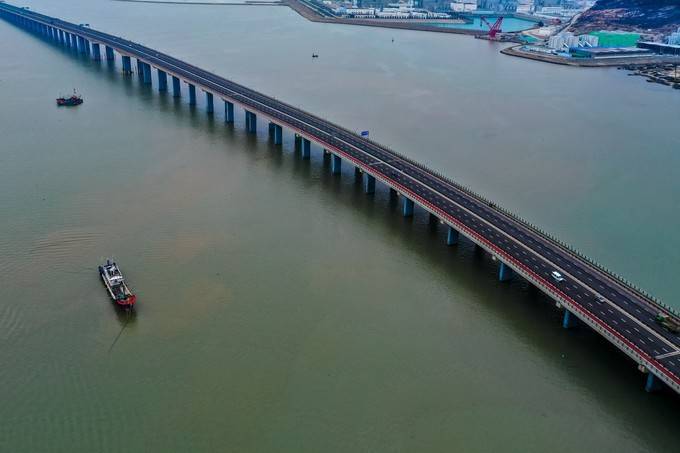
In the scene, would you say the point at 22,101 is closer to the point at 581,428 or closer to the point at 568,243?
the point at 568,243

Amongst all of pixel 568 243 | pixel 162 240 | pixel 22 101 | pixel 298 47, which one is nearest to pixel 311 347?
pixel 162 240

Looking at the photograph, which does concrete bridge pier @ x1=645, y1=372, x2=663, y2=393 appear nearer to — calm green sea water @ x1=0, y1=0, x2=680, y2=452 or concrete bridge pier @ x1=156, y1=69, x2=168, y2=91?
calm green sea water @ x1=0, y1=0, x2=680, y2=452

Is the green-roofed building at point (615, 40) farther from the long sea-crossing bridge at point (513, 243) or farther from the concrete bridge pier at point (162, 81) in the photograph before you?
the concrete bridge pier at point (162, 81)

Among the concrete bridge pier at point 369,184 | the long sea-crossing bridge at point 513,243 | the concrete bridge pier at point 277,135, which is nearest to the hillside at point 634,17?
the long sea-crossing bridge at point 513,243

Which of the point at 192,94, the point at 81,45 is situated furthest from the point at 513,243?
the point at 81,45

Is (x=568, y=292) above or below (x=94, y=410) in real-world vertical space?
above

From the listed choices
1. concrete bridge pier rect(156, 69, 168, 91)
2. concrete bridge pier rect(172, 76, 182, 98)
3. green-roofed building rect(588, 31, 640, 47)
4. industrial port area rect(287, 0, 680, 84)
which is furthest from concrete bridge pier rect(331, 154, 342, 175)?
green-roofed building rect(588, 31, 640, 47)
